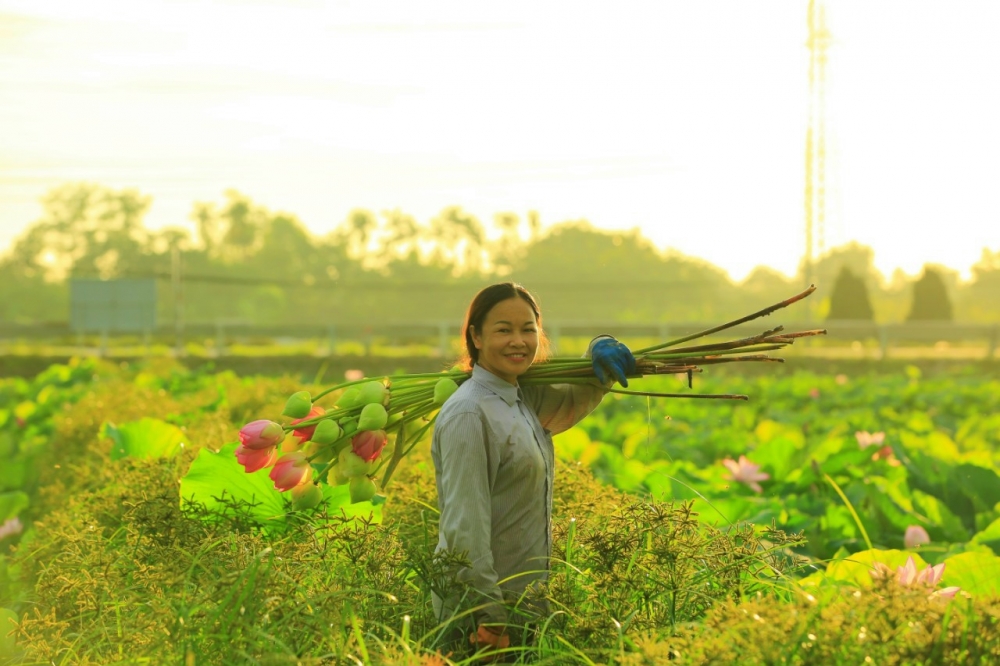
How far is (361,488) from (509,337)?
0.52m

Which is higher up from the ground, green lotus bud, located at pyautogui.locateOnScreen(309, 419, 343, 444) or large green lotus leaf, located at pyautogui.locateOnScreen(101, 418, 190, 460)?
green lotus bud, located at pyautogui.locateOnScreen(309, 419, 343, 444)

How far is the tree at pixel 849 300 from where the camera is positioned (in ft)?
92.9

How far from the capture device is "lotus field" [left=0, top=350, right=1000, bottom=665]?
189cm

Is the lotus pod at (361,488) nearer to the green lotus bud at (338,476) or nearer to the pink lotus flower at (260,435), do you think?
the green lotus bud at (338,476)

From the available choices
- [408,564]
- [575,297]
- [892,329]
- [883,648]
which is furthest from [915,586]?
[575,297]

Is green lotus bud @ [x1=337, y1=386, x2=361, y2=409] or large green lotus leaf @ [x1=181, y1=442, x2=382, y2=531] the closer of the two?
green lotus bud @ [x1=337, y1=386, x2=361, y2=409]

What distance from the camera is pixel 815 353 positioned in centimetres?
2281

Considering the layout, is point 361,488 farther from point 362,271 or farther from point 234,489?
point 362,271

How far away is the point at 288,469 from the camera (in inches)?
105

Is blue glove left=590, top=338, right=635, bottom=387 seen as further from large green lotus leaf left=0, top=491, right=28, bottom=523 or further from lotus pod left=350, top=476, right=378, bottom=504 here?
large green lotus leaf left=0, top=491, right=28, bottom=523

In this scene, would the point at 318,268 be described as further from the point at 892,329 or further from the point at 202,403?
the point at 202,403

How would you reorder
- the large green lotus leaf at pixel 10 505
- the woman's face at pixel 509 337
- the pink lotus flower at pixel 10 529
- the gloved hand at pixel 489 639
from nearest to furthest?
the gloved hand at pixel 489 639 → the woman's face at pixel 509 337 → the pink lotus flower at pixel 10 529 → the large green lotus leaf at pixel 10 505

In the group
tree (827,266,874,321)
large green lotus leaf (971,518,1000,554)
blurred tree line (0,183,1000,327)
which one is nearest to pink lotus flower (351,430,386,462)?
large green lotus leaf (971,518,1000,554)

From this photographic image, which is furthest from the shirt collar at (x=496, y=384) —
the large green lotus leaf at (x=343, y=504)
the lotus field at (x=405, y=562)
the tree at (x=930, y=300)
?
the tree at (x=930, y=300)
